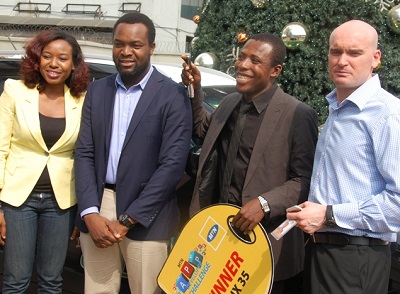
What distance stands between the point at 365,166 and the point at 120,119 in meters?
1.19

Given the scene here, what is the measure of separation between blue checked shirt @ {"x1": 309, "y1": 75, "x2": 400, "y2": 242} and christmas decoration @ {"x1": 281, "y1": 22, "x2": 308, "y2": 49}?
3.81m

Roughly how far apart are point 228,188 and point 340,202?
58 cm

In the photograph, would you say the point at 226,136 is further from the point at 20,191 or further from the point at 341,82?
the point at 20,191

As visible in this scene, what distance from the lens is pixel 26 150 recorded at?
2631 millimetres

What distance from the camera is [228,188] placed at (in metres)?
2.38

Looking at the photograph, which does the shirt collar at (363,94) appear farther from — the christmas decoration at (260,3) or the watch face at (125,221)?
the christmas decoration at (260,3)

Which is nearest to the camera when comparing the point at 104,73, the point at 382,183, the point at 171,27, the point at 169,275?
the point at 382,183

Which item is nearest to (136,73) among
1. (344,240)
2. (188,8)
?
(344,240)

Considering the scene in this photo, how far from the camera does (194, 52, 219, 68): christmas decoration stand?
20.7 ft

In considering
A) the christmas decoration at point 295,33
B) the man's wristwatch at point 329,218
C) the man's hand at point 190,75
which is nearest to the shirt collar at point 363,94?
the man's wristwatch at point 329,218

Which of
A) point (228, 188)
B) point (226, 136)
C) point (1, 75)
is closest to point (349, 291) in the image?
point (228, 188)

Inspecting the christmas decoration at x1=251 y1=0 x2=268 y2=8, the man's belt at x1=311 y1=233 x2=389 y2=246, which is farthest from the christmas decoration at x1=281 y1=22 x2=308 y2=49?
the man's belt at x1=311 y1=233 x2=389 y2=246

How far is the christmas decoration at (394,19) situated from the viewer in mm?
5746

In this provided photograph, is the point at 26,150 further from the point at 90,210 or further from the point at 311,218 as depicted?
the point at 311,218
